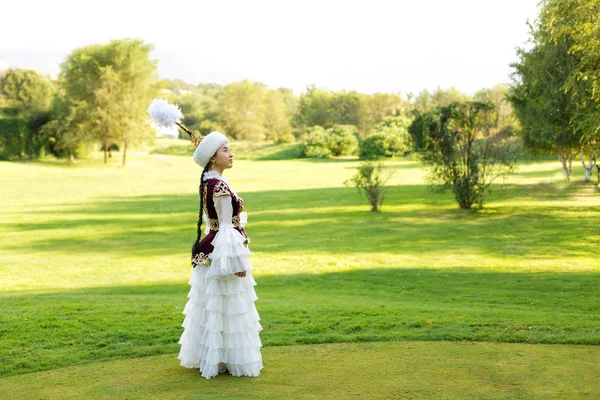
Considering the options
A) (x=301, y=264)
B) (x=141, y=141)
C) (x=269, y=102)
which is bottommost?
(x=301, y=264)

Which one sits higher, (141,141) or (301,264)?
(141,141)

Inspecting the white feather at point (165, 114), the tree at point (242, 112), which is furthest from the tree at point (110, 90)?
the white feather at point (165, 114)

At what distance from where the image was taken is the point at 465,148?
2672 cm

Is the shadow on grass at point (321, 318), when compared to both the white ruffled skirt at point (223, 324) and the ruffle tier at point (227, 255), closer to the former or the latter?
the white ruffled skirt at point (223, 324)

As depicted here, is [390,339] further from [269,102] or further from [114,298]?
[269,102]

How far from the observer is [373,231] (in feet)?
74.4

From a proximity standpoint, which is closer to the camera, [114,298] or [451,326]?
[451,326]

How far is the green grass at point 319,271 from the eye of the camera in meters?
7.84

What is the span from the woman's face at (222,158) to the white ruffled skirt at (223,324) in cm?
76

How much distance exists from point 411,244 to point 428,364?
533 inches

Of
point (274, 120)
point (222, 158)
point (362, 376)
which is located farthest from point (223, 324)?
point (274, 120)

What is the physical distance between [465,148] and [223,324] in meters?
21.9

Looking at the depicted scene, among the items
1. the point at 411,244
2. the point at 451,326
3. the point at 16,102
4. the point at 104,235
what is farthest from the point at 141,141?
the point at 451,326

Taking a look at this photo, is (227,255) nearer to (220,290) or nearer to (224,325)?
(220,290)
